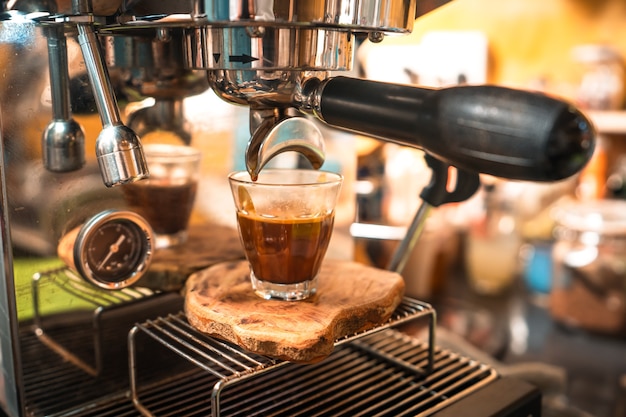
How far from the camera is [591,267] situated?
1.26 meters

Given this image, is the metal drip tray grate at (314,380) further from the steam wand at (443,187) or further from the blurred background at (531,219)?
the blurred background at (531,219)

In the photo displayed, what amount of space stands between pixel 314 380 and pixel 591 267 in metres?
0.93

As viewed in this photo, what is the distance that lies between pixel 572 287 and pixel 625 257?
0.13 metres

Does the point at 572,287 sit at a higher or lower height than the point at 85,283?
lower

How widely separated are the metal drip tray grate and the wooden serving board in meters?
0.02

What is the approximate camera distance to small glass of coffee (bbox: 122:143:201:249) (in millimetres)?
543

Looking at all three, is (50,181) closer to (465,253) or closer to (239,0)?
(239,0)

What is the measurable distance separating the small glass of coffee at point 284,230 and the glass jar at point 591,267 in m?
0.94

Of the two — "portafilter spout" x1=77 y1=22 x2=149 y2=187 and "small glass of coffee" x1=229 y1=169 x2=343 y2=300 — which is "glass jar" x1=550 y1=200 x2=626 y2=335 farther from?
"portafilter spout" x1=77 y1=22 x2=149 y2=187

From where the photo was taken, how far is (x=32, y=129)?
1.54 feet

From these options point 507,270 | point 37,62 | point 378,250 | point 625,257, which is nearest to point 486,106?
point 37,62

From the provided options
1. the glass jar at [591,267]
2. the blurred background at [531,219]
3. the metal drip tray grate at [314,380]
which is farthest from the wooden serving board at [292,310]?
the glass jar at [591,267]

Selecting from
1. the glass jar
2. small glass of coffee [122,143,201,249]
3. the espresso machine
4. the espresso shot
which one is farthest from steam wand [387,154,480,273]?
the glass jar

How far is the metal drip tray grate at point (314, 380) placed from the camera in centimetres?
49
